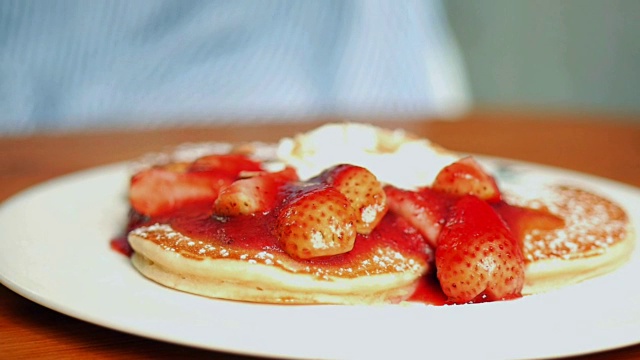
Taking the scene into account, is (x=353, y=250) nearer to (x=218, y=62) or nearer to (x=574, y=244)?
(x=574, y=244)

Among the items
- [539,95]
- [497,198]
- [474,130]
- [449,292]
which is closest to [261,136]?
[474,130]

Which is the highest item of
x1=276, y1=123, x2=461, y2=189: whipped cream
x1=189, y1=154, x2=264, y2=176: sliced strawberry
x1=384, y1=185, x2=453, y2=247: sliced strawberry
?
x1=276, y1=123, x2=461, y2=189: whipped cream

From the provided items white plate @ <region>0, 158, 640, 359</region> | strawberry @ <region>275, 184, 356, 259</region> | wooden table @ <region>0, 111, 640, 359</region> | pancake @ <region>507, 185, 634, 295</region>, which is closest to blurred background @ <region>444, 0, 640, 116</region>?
wooden table @ <region>0, 111, 640, 359</region>

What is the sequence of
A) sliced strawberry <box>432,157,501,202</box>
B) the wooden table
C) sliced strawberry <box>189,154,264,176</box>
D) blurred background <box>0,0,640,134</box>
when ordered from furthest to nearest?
blurred background <box>0,0,640,134</box> < the wooden table < sliced strawberry <box>189,154,264,176</box> < sliced strawberry <box>432,157,501,202</box>

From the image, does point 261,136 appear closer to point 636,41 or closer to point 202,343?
point 202,343

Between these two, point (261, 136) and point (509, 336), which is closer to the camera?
point (509, 336)

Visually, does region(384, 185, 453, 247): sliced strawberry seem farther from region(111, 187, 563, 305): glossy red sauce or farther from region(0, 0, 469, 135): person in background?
A: region(0, 0, 469, 135): person in background

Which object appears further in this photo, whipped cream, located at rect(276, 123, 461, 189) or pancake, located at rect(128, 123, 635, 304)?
whipped cream, located at rect(276, 123, 461, 189)
